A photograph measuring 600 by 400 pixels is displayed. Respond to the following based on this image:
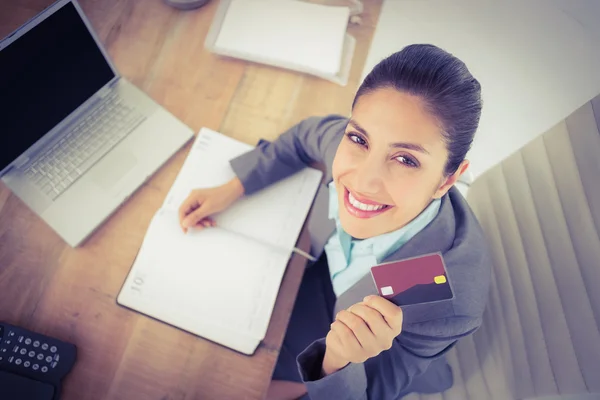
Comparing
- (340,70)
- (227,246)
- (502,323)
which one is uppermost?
(340,70)

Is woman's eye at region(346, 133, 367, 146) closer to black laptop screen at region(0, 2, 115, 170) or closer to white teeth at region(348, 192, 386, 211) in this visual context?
white teeth at region(348, 192, 386, 211)

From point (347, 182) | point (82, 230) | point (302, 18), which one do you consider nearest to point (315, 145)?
point (347, 182)

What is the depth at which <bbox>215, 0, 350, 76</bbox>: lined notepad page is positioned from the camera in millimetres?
947

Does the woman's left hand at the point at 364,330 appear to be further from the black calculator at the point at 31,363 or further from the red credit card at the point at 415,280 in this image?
the black calculator at the point at 31,363

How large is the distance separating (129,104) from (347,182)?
554 millimetres

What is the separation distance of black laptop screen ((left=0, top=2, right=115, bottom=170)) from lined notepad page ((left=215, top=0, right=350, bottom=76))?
31 cm

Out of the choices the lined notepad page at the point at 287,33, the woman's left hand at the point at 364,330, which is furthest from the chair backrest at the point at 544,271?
the lined notepad page at the point at 287,33

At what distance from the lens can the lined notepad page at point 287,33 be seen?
95cm

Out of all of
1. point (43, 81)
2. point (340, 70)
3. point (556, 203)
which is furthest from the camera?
point (340, 70)

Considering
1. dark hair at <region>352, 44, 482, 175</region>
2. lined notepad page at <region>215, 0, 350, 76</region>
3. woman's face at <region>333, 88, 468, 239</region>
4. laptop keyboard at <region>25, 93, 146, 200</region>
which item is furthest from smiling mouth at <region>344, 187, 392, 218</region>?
laptop keyboard at <region>25, 93, 146, 200</region>

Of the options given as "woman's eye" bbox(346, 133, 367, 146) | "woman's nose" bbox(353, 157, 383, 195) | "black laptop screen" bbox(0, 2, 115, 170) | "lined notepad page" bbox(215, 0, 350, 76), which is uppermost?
"lined notepad page" bbox(215, 0, 350, 76)

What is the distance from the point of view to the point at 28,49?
2.13ft

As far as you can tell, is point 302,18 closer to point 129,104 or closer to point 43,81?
point 129,104

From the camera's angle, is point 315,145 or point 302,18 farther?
point 302,18
